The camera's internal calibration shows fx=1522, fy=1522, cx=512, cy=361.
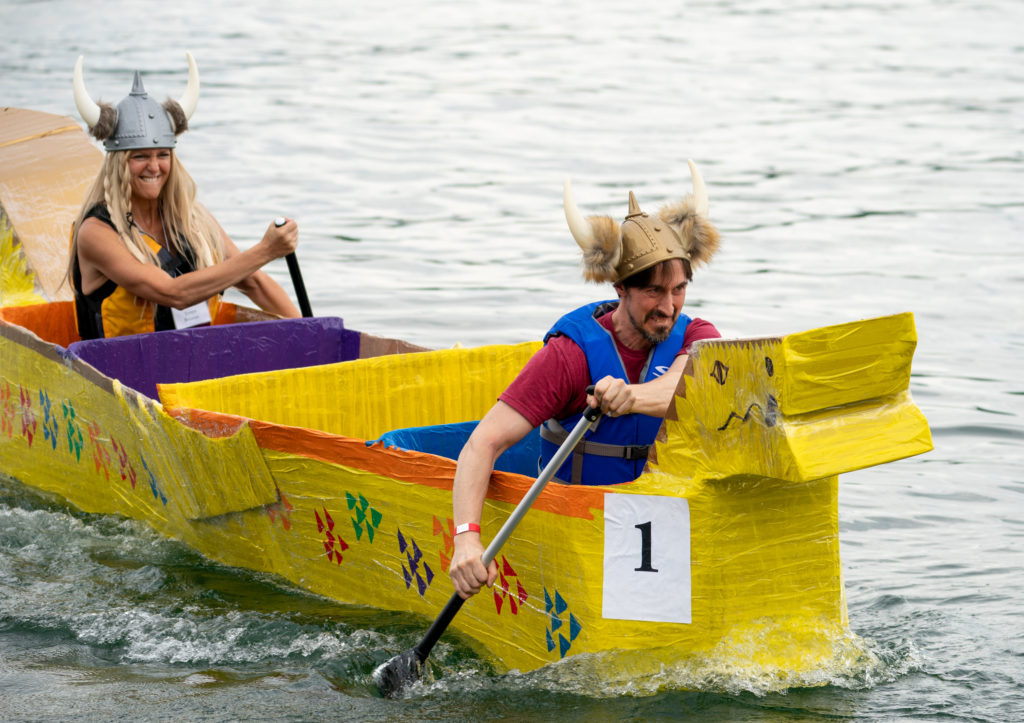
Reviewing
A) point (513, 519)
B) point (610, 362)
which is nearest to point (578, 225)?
point (610, 362)

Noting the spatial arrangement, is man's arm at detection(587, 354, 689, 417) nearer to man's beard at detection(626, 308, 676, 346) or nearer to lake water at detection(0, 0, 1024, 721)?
man's beard at detection(626, 308, 676, 346)

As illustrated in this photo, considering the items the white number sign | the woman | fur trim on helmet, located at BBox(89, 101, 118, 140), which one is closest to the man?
the white number sign

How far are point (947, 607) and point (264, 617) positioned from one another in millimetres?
2541

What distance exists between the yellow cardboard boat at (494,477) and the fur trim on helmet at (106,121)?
0.96m

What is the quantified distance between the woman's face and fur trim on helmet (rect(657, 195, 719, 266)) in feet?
9.95

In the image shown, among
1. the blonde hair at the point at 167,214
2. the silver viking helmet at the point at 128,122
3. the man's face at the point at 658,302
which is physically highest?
the silver viking helmet at the point at 128,122

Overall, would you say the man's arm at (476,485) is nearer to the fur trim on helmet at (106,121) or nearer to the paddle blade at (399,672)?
the paddle blade at (399,672)

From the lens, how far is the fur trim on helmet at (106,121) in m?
6.80

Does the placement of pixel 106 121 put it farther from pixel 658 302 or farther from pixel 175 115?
pixel 658 302

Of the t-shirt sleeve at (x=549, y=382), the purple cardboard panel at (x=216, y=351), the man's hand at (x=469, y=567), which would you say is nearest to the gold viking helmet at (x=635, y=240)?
the t-shirt sleeve at (x=549, y=382)

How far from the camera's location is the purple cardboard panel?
21.8 ft

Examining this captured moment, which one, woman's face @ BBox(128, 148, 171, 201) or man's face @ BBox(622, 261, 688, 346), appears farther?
woman's face @ BBox(128, 148, 171, 201)

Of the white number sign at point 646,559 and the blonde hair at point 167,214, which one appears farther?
the blonde hair at point 167,214

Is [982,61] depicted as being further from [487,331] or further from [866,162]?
[487,331]
